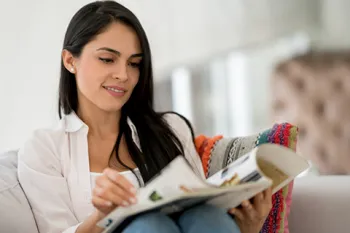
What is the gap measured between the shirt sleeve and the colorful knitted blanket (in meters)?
0.31

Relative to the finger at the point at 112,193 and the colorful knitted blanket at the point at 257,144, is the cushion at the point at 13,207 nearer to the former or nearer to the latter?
the finger at the point at 112,193

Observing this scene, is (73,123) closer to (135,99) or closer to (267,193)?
(135,99)

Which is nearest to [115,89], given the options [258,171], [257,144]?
[257,144]

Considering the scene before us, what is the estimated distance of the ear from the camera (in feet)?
4.08

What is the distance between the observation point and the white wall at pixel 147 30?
1795 mm

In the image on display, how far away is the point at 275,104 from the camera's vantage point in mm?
2414

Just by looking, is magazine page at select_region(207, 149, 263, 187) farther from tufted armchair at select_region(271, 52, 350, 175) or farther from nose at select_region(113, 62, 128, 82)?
tufted armchair at select_region(271, 52, 350, 175)

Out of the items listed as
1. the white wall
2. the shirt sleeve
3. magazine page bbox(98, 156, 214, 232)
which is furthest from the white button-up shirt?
the white wall

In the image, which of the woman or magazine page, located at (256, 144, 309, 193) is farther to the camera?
the woman

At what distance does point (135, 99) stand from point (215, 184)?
1.36ft

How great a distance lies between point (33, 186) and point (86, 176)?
0.11 metres

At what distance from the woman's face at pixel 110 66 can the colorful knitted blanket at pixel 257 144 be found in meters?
0.22

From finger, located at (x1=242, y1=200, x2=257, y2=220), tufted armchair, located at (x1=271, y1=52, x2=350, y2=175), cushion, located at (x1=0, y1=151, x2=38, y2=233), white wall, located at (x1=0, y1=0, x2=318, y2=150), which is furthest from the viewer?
tufted armchair, located at (x1=271, y1=52, x2=350, y2=175)

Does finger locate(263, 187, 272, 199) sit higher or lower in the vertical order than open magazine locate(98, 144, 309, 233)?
lower
